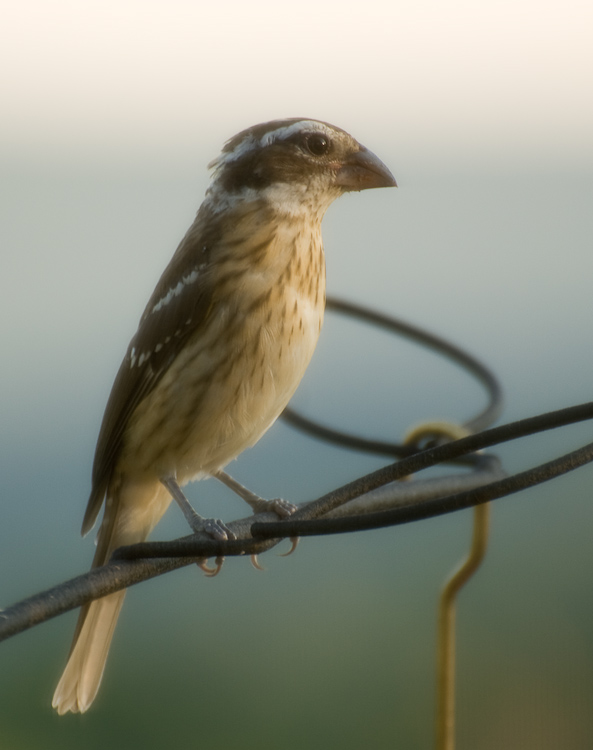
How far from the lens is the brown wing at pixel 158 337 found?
3209 millimetres

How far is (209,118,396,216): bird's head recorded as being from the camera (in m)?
3.37

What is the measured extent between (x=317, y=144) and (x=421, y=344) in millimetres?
815

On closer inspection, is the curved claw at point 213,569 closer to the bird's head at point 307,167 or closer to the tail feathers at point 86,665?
the tail feathers at point 86,665

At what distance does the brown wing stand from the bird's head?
258 millimetres

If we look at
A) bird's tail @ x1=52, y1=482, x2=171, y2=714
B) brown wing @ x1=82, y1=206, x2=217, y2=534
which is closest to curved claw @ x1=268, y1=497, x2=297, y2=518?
bird's tail @ x1=52, y1=482, x2=171, y2=714

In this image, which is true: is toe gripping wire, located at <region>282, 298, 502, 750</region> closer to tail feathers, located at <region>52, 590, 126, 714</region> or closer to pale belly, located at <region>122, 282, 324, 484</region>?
pale belly, located at <region>122, 282, 324, 484</region>

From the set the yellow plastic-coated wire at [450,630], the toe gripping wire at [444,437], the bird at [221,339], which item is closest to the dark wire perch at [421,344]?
the toe gripping wire at [444,437]

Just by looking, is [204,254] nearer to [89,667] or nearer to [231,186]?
[231,186]

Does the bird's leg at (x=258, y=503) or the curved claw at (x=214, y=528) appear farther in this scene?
the bird's leg at (x=258, y=503)

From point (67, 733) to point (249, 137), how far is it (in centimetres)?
362

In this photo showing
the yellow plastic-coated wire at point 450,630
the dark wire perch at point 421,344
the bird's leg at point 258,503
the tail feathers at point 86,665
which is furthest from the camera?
the bird's leg at point 258,503

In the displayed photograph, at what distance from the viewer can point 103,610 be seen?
11.3ft

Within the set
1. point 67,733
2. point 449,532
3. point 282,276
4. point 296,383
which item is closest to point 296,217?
point 282,276

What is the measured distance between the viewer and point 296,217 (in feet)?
10.9
